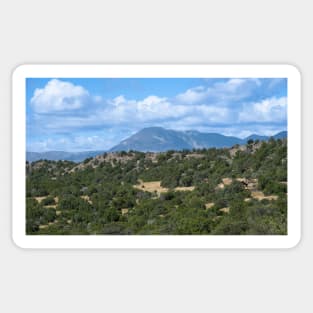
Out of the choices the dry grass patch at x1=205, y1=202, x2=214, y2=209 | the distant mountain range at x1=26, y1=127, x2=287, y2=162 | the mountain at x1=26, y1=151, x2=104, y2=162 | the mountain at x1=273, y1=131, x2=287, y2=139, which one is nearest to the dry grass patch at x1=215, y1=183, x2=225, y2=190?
the dry grass patch at x1=205, y1=202, x2=214, y2=209

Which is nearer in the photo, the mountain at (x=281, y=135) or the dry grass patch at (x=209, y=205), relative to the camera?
the mountain at (x=281, y=135)

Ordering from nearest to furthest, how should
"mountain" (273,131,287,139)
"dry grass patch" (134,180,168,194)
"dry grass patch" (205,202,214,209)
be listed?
"mountain" (273,131,287,139) → "dry grass patch" (205,202,214,209) → "dry grass patch" (134,180,168,194)

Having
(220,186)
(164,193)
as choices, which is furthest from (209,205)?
(164,193)

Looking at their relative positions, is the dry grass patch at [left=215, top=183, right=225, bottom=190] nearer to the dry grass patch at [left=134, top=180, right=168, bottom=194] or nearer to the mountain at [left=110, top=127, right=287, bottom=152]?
the mountain at [left=110, top=127, right=287, bottom=152]

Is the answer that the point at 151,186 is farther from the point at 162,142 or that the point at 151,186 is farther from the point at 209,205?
the point at 209,205

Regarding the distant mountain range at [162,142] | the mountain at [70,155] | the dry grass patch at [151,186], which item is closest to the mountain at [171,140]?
the distant mountain range at [162,142]

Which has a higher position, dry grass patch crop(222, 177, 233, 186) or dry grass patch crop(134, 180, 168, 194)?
dry grass patch crop(222, 177, 233, 186)

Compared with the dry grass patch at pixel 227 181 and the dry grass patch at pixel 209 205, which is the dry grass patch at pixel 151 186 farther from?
the dry grass patch at pixel 227 181

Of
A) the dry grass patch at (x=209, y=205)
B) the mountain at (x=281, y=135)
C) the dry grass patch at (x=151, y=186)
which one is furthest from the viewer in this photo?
the dry grass patch at (x=151, y=186)
